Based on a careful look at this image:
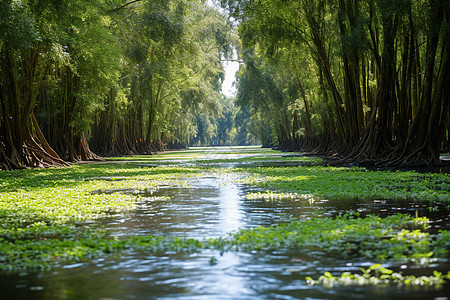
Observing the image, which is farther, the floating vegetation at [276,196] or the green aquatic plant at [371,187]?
the floating vegetation at [276,196]

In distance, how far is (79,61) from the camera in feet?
96.6

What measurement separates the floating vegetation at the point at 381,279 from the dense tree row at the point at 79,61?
44.6 feet

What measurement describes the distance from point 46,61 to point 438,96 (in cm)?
1773

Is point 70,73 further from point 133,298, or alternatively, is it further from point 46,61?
point 133,298

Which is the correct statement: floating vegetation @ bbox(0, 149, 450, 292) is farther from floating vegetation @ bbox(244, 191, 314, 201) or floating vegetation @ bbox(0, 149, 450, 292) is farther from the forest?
the forest

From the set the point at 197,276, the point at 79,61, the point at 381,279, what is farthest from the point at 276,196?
the point at 79,61

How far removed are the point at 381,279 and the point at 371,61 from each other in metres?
31.2

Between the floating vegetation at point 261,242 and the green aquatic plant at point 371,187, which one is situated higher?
the green aquatic plant at point 371,187

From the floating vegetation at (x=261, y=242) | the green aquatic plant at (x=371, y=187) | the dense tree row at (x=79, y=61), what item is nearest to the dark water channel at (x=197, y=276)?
the floating vegetation at (x=261, y=242)

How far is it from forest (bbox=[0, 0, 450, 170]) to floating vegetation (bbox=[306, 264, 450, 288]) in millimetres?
13607

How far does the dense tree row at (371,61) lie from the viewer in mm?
21938

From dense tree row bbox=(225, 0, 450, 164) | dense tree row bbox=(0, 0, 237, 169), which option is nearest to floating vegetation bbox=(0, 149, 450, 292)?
dense tree row bbox=(0, 0, 237, 169)

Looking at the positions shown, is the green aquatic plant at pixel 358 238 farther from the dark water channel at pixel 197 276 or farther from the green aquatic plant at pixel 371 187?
the green aquatic plant at pixel 371 187

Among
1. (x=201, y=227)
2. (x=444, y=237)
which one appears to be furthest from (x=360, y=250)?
(x=201, y=227)
